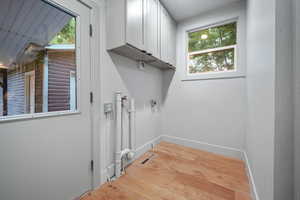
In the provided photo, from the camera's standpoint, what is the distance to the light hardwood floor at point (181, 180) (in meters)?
1.25

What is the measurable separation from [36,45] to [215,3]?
103 inches

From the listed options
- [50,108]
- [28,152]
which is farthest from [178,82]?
[28,152]

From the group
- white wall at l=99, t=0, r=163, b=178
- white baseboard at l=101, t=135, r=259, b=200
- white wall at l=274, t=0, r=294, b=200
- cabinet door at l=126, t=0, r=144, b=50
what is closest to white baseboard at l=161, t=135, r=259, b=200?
white baseboard at l=101, t=135, r=259, b=200

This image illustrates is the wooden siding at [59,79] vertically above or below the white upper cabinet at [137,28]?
below

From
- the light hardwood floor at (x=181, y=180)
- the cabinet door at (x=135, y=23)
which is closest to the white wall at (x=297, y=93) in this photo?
the light hardwood floor at (x=181, y=180)

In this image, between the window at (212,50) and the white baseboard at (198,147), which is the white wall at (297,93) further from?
the window at (212,50)

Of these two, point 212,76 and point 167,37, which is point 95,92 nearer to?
point 167,37

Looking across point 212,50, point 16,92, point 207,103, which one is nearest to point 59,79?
point 16,92

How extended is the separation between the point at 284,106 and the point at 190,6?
2187mm

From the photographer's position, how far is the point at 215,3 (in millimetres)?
1999

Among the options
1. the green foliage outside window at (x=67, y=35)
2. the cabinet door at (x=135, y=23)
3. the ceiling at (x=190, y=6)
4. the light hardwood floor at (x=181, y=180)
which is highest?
the ceiling at (x=190, y=6)

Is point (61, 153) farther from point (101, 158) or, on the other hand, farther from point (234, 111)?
point (234, 111)

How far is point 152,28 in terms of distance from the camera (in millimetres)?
1746

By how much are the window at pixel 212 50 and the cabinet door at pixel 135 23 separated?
1.37 metres
